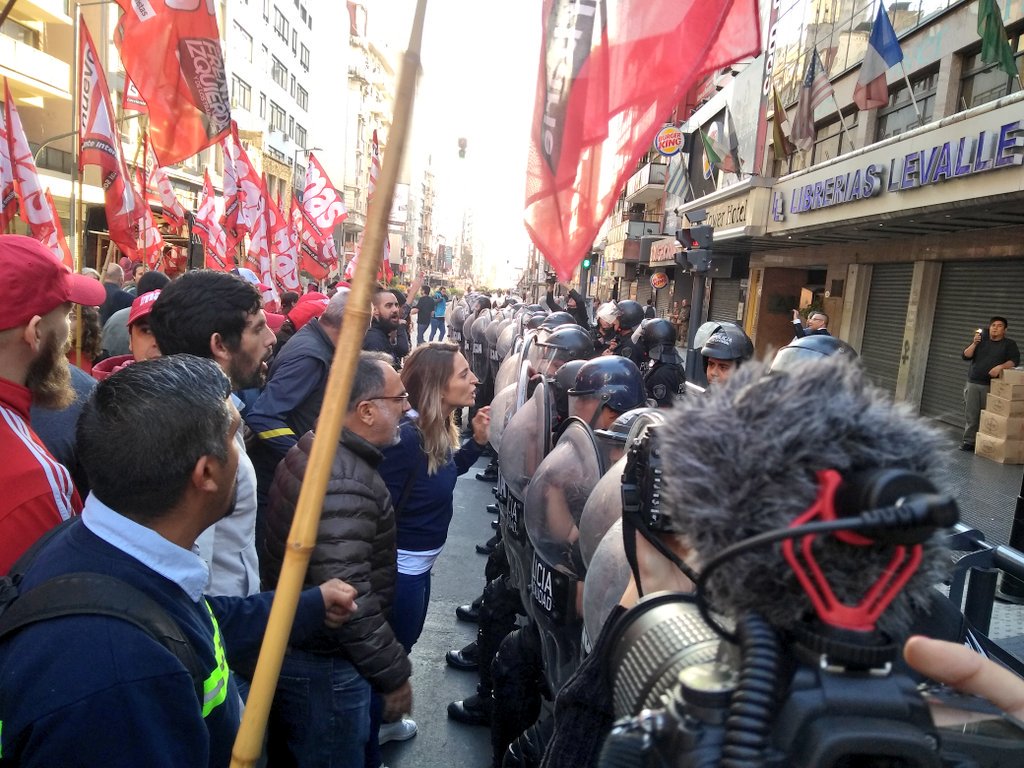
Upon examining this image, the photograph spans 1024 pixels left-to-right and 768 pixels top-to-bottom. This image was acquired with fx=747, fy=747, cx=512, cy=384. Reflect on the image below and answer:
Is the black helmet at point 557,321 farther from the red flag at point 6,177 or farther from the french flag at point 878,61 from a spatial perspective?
the french flag at point 878,61

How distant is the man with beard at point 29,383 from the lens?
1855 mm

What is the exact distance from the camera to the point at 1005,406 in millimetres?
9922

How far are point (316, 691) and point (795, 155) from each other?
2112cm

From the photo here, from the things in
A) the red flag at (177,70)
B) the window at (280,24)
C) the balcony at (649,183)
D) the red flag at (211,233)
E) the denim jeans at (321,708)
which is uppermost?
the window at (280,24)

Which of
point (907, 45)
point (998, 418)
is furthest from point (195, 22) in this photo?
point (907, 45)

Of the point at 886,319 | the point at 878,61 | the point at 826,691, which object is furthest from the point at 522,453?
the point at 886,319

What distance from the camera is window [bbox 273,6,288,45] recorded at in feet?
146

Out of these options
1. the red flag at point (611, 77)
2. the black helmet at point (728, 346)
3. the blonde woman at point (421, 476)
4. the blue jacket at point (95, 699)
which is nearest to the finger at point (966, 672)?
the blue jacket at point (95, 699)

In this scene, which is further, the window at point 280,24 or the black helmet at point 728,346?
the window at point 280,24

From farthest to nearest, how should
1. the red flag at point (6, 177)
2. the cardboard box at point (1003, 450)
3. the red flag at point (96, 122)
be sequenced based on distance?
the cardboard box at point (1003, 450) < the red flag at point (96, 122) < the red flag at point (6, 177)

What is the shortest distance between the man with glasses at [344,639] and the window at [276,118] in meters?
47.9

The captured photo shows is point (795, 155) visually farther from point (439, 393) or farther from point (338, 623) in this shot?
point (338, 623)

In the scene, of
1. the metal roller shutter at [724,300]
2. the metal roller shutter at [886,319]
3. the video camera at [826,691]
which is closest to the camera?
the video camera at [826,691]

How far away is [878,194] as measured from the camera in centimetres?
1323
